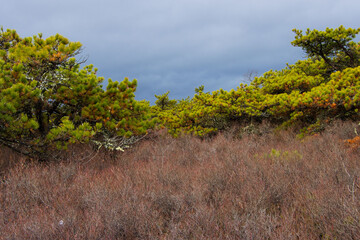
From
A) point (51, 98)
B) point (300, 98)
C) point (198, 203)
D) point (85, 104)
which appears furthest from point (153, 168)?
point (300, 98)

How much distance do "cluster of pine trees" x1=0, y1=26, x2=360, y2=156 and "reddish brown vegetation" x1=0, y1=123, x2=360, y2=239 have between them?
1.10 metres

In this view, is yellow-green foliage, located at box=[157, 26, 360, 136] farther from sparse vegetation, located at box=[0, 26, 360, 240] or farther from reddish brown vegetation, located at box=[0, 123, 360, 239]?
reddish brown vegetation, located at box=[0, 123, 360, 239]

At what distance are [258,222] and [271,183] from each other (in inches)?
42.3

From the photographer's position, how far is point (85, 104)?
611 cm

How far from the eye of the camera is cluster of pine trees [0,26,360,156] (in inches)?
190

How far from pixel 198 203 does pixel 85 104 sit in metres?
4.35

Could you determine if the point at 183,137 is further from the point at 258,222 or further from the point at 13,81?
the point at 258,222

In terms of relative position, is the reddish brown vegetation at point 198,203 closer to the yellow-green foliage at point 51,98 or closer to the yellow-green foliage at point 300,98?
the yellow-green foliage at point 51,98

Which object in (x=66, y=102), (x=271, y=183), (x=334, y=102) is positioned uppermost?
(x=66, y=102)

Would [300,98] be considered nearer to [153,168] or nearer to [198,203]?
[153,168]

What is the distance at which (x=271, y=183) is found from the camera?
3223mm

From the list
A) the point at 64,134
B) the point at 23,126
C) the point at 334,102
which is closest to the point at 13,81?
the point at 23,126

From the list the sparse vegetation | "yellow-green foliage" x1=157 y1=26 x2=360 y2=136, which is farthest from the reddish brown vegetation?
"yellow-green foliage" x1=157 y1=26 x2=360 y2=136

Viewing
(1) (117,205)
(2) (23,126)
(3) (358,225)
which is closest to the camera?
(3) (358,225)
